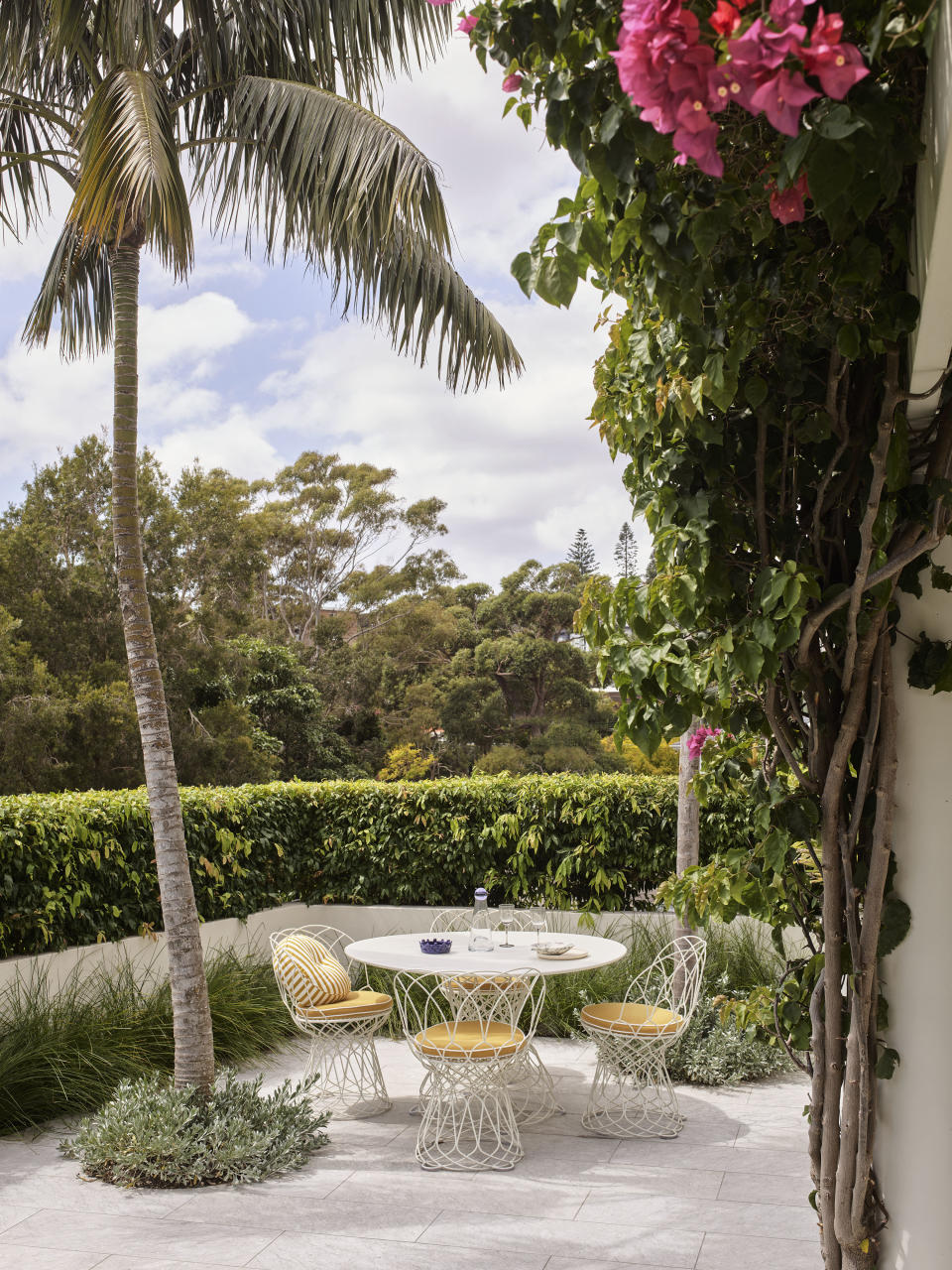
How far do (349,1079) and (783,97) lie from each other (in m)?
5.68

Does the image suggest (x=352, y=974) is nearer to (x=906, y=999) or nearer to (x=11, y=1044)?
(x=11, y=1044)

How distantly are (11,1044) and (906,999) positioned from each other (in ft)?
14.8

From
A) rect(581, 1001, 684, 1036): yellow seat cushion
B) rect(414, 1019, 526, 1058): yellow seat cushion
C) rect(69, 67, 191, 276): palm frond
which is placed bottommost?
rect(581, 1001, 684, 1036): yellow seat cushion

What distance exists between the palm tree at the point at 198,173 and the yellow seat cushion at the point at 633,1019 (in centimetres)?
185

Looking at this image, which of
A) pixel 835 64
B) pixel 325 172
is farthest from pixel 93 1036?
pixel 835 64

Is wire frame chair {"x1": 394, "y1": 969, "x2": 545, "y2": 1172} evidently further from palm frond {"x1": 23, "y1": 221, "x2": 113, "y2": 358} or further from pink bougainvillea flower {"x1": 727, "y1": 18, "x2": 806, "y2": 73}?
palm frond {"x1": 23, "y1": 221, "x2": 113, "y2": 358}

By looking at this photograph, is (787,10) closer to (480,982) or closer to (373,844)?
(480,982)

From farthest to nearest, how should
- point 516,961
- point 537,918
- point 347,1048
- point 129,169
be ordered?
1. point 537,918
2. point 347,1048
3. point 516,961
4. point 129,169

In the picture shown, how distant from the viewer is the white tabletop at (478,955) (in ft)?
16.0

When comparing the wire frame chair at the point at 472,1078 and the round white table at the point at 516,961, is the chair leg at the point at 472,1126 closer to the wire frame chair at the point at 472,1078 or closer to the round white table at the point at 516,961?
the wire frame chair at the point at 472,1078

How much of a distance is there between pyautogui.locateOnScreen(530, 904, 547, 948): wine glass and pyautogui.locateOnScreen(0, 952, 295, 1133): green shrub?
173 centimetres

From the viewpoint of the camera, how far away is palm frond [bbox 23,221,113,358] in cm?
602

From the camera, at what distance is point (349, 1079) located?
18.8 ft

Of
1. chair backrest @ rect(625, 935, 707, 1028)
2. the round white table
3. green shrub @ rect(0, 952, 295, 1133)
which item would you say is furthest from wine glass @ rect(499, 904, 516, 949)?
green shrub @ rect(0, 952, 295, 1133)
